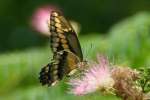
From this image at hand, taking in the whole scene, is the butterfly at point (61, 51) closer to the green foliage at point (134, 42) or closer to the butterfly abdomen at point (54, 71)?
the butterfly abdomen at point (54, 71)

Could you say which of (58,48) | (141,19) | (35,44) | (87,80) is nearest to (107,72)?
(87,80)

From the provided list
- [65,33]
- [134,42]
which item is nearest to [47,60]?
[134,42]

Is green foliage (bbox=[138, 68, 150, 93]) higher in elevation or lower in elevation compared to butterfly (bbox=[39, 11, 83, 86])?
lower

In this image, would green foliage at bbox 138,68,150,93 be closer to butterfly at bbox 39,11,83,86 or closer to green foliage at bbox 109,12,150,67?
butterfly at bbox 39,11,83,86

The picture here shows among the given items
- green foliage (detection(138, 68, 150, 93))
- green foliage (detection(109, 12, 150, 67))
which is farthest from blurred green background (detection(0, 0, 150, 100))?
green foliage (detection(138, 68, 150, 93))

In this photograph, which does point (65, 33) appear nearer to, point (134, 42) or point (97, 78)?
point (97, 78)

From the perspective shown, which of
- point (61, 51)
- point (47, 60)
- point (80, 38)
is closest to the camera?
point (61, 51)

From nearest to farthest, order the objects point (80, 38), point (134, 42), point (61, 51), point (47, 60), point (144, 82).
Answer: point (144, 82) < point (61, 51) < point (134, 42) < point (47, 60) < point (80, 38)

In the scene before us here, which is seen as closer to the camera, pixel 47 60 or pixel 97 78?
pixel 97 78
